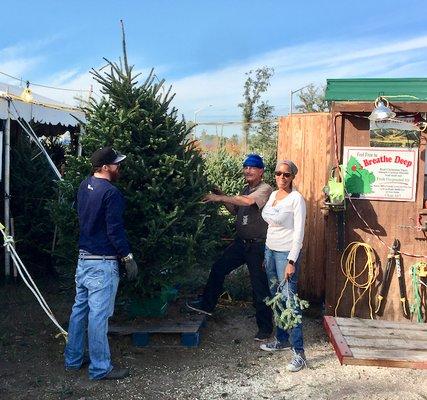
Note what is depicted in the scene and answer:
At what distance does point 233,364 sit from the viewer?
16.2 ft

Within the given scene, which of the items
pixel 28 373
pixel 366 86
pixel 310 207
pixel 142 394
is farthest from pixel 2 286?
pixel 366 86

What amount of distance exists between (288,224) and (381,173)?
147 cm

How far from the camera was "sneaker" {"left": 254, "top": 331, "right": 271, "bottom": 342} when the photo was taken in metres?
5.52

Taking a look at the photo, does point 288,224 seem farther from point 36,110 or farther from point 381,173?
point 36,110

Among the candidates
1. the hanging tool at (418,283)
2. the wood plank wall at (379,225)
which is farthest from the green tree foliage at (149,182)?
the hanging tool at (418,283)

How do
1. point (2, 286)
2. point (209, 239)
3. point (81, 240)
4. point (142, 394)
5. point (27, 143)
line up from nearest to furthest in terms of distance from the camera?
1. point (142, 394)
2. point (81, 240)
3. point (209, 239)
4. point (2, 286)
5. point (27, 143)

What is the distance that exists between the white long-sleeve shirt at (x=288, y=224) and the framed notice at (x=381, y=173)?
110 cm

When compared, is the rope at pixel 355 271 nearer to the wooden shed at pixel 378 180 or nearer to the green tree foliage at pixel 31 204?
the wooden shed at pixel 378 180

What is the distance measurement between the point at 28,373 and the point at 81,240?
1369mm

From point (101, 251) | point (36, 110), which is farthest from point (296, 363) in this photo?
point (36, 110)

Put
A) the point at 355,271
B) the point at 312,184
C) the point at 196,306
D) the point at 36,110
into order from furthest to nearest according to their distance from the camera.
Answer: the point at 36,110
the point at 312,184
the point at 196,306
the point at 355,271

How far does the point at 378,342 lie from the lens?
4.93 m

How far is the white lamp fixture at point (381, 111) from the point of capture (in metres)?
5.19

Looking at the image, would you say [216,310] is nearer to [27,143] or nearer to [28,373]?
[28,373]
